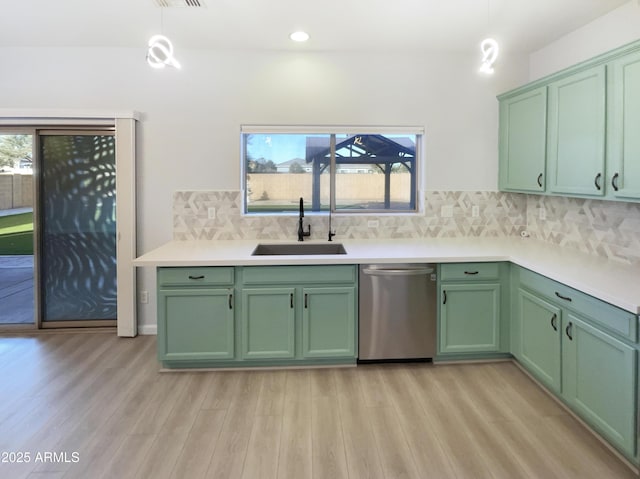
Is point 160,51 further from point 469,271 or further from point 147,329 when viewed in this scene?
point 469,271

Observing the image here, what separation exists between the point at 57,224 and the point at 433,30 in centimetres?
363

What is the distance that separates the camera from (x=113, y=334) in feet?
12.9

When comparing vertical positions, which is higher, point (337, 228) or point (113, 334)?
point (337, 228)

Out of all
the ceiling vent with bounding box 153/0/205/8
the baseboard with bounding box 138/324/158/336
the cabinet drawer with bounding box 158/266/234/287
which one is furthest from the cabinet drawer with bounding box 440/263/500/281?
the baseboard with bounding box 138/324/158/336

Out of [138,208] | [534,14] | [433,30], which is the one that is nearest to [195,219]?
[138,208]

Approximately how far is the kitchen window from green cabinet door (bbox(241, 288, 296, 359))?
1.13 metres

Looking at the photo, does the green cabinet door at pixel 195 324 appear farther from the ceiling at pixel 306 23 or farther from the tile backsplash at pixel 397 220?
the ceiling at pixel 306 23

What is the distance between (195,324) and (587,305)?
2469 mm

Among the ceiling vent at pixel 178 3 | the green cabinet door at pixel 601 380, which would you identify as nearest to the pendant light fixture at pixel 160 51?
the ceiling vent at pixel 178 3

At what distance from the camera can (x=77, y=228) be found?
400 cm

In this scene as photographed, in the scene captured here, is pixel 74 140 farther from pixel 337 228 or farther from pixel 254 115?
pixel 337 228

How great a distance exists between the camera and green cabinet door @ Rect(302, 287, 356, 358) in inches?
125

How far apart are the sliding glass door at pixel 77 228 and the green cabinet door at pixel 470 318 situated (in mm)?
2942

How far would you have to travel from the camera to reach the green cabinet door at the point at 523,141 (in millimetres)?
3279
